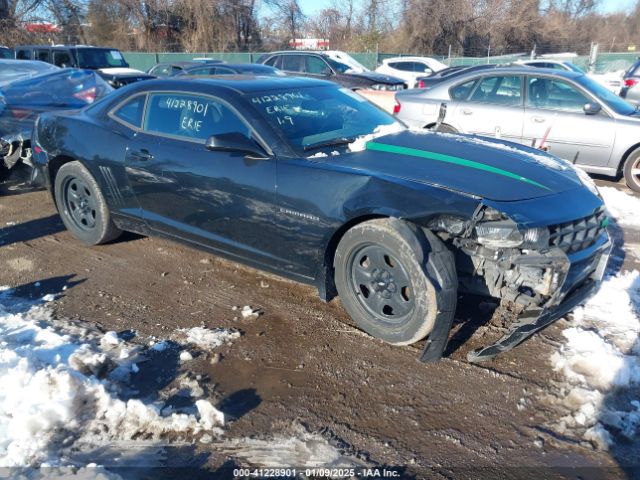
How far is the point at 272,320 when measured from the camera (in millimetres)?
3902

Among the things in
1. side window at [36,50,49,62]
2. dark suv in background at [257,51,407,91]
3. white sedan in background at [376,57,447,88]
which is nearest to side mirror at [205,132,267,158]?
dark suv in background at [257,51,407,91]

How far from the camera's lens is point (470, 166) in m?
3.60

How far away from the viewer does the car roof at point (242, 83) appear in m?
4.26

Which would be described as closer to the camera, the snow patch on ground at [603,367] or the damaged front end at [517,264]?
the snow patch on ground at [603,367]

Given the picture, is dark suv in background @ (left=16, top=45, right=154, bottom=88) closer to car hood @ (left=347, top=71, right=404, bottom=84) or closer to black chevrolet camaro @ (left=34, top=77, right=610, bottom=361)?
car hood @ (left=347, top=71, right=404, bottom=84)

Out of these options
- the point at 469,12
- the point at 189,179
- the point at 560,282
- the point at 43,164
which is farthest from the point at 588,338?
the point at 469,12

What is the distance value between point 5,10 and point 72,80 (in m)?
28.6

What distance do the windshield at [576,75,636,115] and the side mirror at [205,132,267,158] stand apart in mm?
5269

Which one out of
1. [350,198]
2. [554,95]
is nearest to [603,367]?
[350,198]

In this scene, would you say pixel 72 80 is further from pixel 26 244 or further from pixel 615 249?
pixel 615 249

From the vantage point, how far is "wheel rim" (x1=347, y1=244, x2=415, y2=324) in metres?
3.37

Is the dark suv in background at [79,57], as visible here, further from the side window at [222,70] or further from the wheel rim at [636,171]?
the wheel rim at [636,171]

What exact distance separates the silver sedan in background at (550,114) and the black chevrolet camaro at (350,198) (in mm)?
3084

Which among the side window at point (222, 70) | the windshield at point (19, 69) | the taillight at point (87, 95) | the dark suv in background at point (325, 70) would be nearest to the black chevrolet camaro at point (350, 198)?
the taillight at point (87, 95)
